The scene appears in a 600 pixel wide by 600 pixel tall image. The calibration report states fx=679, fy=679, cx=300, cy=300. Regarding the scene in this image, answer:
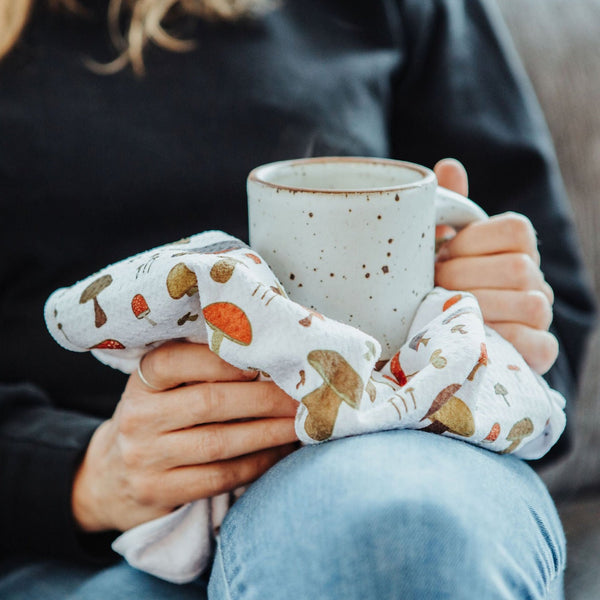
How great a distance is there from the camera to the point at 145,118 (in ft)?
2.29

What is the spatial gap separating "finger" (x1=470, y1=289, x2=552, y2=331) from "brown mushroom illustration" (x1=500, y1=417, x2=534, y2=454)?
3.7 inches

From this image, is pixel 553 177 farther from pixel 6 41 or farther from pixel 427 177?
pixel 6 41

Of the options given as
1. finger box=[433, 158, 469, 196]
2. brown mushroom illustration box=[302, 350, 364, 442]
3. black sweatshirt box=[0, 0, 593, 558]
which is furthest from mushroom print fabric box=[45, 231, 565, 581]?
black sweatshirt box=[0, 0, 593, 558]

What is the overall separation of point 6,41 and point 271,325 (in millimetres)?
498

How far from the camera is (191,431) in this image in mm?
463

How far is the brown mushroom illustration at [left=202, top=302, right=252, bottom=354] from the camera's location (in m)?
0.38

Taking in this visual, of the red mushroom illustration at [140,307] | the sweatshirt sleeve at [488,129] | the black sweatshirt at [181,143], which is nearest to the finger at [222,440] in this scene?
the red mushroom illustration at [140,307]

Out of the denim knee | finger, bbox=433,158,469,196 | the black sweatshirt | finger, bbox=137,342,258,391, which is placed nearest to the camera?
the denim knee

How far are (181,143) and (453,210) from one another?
0.33 meters

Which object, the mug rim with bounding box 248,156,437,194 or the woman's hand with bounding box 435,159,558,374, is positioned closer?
the mug rim with bounding box 248,156,437,194

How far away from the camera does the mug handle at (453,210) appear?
49cm

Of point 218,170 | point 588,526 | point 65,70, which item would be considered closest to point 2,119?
point 65,70

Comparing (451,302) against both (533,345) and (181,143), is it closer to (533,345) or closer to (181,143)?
(533,345)

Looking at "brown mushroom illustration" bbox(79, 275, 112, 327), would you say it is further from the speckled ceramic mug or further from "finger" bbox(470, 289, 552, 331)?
"finger" bbox(470, 289, 552, 331)
